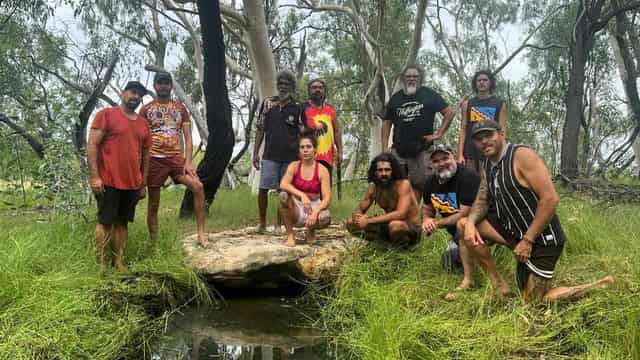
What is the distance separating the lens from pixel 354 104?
20016 millimetres

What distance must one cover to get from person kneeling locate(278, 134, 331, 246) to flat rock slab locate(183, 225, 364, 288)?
195mm

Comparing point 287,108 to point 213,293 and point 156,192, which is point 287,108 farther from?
point 213,293

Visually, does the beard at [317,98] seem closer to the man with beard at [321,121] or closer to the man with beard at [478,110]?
the man with beard at [321,121]

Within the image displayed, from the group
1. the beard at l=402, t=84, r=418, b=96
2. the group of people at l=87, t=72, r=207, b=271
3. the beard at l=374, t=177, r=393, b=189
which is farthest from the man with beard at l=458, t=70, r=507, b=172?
the group of people at l=87, t=72, r=207, b=271

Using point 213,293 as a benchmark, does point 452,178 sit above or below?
above

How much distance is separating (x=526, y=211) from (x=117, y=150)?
117 inches

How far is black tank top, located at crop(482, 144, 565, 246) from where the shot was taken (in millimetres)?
3117

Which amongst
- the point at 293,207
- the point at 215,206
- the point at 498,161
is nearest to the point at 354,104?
the point at 215,206

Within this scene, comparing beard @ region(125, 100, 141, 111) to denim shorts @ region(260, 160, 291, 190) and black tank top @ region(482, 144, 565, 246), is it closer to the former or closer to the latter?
denim shorts @ region(260, 160, 291, 190)

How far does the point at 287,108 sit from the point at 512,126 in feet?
42.8

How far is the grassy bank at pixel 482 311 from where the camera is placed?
2.84m

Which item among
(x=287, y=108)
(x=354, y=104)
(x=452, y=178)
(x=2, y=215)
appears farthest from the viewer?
(x=354, y=104)

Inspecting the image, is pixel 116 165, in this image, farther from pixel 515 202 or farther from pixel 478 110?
pixel 478 110

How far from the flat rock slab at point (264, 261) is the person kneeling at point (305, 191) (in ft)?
0.64
